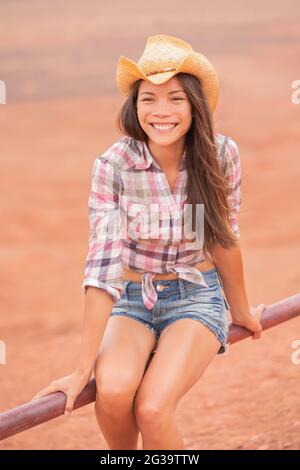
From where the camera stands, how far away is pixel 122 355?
7.29ft

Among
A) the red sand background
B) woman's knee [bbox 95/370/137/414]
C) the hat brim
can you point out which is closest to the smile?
the hat brim

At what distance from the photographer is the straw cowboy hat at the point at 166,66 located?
93.1 inches

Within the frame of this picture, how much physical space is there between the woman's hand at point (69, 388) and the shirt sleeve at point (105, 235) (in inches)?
10.2

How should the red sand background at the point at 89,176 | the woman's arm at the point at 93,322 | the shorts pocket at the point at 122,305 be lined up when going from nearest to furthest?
the woman's arm at the point at 93,322 < the shorts pocket at the point at 122,305 < the red sand background at the point at 89,176

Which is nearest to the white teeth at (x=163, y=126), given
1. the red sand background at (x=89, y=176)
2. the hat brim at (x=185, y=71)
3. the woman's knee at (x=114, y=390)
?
the hat brim at (x=185, y=71)

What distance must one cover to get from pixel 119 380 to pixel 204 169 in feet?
2.05

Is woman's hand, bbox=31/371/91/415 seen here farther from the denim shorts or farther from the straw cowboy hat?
the straw cowboy hat

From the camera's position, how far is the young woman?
7.50ft

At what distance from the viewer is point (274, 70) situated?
12844 mm

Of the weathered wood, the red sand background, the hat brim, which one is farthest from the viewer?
the red sand background

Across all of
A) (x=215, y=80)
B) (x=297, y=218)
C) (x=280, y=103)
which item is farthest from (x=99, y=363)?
(x=280, y=103)

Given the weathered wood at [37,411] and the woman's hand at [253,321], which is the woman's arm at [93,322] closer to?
the weathered wood at [37,411]
